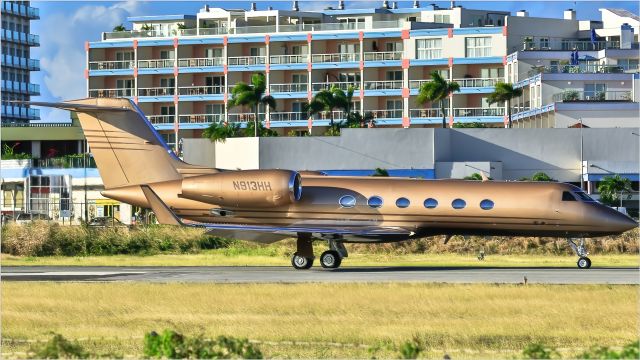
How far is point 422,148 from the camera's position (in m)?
74.9

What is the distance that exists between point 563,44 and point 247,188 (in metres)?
67.1

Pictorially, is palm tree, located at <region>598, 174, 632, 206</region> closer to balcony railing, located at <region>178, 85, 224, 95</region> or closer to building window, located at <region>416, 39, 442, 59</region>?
building window, located at <region>416, 39, 442, 59</region>

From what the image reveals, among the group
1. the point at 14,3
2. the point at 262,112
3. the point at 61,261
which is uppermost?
the point at 14,3

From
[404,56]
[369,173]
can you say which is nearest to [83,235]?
[369,173]

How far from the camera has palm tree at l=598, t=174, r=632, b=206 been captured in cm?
7425

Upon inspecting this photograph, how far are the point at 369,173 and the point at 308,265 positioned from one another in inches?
1420

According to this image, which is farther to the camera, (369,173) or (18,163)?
(18,163)

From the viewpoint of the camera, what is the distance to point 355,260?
146ft

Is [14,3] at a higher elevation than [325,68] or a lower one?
higher

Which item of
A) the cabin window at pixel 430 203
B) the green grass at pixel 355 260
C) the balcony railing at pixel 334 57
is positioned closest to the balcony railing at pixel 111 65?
the balcony railing at pixel 334 57

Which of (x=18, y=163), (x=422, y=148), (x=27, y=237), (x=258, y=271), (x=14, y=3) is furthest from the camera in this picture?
(x=14, y=3)

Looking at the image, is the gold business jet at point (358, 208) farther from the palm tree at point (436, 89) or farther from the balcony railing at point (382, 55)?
the balcony railing at point (382, 55)

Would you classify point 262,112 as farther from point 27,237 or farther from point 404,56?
point 27,237

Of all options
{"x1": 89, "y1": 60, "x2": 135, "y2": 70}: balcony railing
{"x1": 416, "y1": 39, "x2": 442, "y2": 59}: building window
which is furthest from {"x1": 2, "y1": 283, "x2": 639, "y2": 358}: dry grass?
{"x1": 89, "y1": 60, "x2": 135, "y2": 70}: balcony railing
